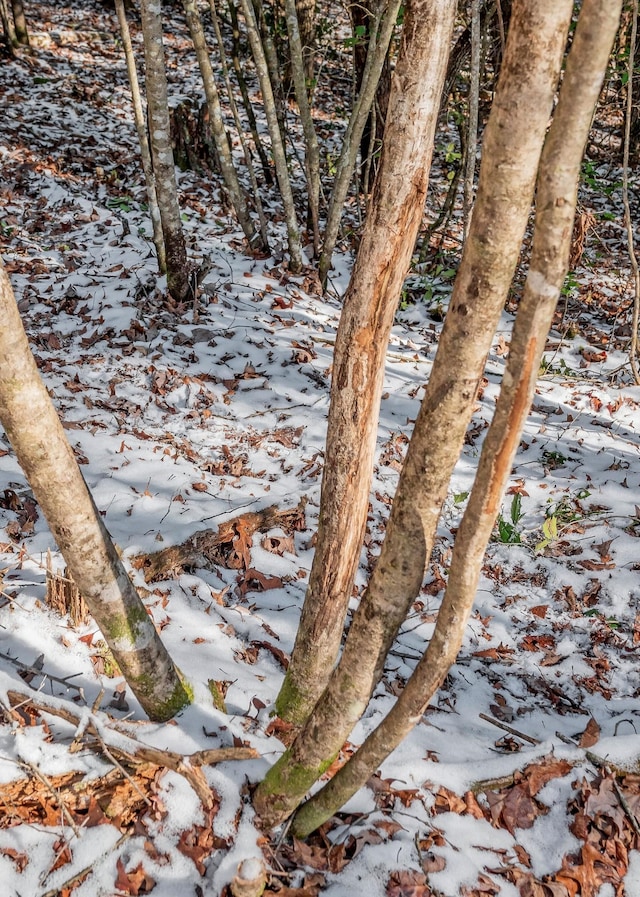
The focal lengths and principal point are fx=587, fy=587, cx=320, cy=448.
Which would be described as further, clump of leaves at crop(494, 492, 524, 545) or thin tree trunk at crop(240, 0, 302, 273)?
thin tree trunk at crop(240, 0, 302, 273)

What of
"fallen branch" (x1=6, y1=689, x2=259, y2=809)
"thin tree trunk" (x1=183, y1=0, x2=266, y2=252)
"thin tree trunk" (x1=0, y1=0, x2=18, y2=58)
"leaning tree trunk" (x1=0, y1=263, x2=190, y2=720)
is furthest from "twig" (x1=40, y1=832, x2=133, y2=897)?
"thin tree trunk" (x1=0, y1=0, x2=18, y2=58)

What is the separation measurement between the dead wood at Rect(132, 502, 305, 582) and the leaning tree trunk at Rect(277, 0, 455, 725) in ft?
3.72

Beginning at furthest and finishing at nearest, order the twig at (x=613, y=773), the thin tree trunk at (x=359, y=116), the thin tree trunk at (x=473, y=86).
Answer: the thin tree trunk at (x=359, y=116), the thin tree trunk at (x=473, y=86), the twig at (x=613, y=773)

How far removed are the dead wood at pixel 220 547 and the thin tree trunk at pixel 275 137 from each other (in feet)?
12.6

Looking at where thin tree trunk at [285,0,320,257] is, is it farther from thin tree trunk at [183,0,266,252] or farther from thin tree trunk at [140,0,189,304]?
thin tree trunk at [140,0,189,304]

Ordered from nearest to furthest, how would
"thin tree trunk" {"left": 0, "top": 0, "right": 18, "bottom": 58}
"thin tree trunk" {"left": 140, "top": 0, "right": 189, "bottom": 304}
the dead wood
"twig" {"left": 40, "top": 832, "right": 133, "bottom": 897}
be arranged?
1. "twig" {"left": 40, "top": 832, "right": 133, "bottom": 897}
2. the dead wood
3. "thin tree trunk" {"left": 140, "top": 0, "right": 189, "bottom": 304}
4. "thin tree trunk" {"left": 0, "top": 0, "right": 18, "bottom": 58}

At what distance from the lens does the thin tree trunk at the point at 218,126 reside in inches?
215

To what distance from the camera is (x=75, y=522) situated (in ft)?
6.08

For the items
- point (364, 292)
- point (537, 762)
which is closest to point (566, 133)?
point (364, 292)

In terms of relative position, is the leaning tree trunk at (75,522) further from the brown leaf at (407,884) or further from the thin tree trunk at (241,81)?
the thin tree trunk at (241,81)

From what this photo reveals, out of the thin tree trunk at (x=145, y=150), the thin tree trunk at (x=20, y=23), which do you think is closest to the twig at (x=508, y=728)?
the thin tree trunk at (x=145, y=150)

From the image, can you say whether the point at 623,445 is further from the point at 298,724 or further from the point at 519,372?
the point at 519,372

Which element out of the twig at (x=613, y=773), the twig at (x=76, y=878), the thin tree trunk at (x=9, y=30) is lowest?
the twig at (x=76, y=878)

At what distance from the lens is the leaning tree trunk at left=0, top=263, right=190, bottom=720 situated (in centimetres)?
157
